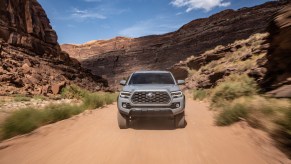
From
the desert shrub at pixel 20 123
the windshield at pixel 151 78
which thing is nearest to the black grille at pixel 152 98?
the windshield at pixel 151 78

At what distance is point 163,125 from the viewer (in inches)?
303

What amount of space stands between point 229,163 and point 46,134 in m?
4.81

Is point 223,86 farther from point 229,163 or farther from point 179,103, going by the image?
point 229,163

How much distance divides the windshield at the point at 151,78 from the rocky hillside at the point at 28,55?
17321 mm

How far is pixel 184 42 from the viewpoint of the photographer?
241 feet

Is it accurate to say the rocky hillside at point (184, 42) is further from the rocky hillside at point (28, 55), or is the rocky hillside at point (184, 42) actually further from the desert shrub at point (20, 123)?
the desert shrub at point (20, 123)

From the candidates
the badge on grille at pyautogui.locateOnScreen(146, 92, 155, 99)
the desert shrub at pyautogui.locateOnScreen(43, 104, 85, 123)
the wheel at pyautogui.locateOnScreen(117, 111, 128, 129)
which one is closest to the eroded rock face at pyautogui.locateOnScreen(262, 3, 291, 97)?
the badge on grille at pyautogui.locateOnScreen(146, 92, 155, 99)

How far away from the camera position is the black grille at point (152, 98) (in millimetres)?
6766

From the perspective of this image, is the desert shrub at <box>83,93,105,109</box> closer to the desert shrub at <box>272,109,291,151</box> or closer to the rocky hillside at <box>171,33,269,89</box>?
the rocky hillside at <box>171,33,269,89</box>

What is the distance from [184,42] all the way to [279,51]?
209 feet

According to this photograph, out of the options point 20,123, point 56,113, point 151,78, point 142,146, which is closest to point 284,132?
point 142,146

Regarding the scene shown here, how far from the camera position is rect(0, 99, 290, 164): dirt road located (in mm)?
4270

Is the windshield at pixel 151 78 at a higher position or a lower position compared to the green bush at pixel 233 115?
higher

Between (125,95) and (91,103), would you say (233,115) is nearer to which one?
(125,95)
